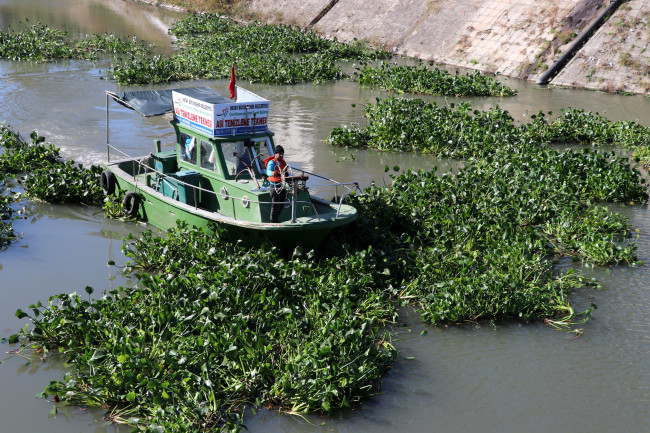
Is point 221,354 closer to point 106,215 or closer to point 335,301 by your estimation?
point 335,301

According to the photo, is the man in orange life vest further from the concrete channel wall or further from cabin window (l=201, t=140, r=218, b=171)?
the concrete channel wall

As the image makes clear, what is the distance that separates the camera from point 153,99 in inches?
579

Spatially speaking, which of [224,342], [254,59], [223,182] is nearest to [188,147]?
[223,182]

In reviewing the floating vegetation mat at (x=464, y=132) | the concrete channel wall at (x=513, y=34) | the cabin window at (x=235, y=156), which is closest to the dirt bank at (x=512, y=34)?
the concrete channel wall at (x=513, y=34)

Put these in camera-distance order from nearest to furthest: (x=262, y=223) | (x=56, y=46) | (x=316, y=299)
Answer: (x=316, y=299) < (x=262, y=223) < (x=56, y=46)

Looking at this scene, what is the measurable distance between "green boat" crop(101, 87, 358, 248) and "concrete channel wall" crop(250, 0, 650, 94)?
18123mm

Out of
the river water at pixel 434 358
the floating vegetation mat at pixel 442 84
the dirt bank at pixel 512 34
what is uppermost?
the dirt bank at pixel 512 34

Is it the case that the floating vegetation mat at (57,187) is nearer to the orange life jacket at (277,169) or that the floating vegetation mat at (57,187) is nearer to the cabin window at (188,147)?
the cabin window at (188,147)

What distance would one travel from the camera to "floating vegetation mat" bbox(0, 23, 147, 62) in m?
31.0

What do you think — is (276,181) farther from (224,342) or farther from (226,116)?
(224,342)

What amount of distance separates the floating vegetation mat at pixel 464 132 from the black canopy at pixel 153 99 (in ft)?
20.4

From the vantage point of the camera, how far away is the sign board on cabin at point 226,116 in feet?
41.0

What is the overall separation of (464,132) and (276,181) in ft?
29.4

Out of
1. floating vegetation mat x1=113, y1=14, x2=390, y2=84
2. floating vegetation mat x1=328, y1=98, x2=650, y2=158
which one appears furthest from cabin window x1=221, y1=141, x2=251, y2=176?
floating vegetation mat x1=113, y1=14, x2=390, y2=84
